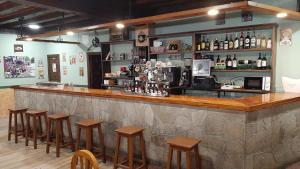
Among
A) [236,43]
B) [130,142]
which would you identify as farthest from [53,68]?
[130,142]

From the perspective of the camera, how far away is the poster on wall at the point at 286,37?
14.2 ft

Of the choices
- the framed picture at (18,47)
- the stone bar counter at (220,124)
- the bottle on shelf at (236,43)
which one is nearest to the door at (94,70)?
the framed picture at (18,47)

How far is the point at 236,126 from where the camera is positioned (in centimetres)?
262

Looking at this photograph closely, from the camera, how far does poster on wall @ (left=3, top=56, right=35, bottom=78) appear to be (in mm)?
7754

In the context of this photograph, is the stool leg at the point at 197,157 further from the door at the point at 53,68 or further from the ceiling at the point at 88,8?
the door at the point at 53,68

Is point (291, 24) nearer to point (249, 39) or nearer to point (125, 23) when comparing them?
point (249, 39)

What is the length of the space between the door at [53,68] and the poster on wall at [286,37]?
7053 millimetres

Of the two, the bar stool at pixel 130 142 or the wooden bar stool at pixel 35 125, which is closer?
the bar stool at pixel 130 142

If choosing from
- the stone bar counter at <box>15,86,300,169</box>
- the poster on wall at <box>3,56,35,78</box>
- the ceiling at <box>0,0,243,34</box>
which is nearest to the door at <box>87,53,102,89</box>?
the ceiling at <box>0,0,243,34</box>

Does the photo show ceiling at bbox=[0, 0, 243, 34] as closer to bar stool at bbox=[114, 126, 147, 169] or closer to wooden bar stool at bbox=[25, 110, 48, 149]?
wooden bar stool at bbox=[25, 110, 48, 149]

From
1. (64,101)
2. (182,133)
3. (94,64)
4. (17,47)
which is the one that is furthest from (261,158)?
(17,47)

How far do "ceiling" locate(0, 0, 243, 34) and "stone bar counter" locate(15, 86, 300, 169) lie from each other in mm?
1571

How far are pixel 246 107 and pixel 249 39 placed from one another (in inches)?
96.9

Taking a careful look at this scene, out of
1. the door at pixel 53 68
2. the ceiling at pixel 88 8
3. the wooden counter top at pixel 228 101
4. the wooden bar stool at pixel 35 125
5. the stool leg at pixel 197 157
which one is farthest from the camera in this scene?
the door at pixel 53 68
